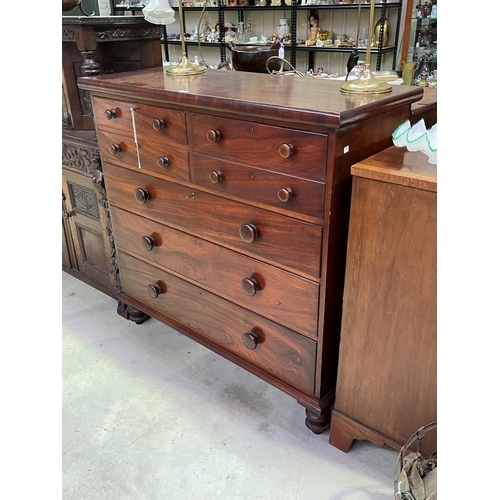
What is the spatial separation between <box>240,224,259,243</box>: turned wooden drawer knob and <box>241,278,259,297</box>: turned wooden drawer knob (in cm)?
14

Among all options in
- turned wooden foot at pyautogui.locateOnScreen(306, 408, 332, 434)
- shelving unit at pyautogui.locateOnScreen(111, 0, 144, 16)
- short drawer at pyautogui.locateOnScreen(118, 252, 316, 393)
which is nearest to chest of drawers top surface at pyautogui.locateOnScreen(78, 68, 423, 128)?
short drawer at pyautogui.locateOnScreen(118, 252, 316, 393)

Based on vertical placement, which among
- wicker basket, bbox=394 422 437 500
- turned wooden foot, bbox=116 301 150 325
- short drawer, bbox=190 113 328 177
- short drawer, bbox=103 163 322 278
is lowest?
turned wooden foot, bbox=116 301 150 325

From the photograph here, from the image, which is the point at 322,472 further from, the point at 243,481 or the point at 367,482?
the point at 243,481

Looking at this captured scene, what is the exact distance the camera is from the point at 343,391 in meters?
1.35

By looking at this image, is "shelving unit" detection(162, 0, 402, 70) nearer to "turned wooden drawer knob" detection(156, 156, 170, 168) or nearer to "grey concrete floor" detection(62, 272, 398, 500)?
"turned wooden drawer knob" detection(156, 156, 170, 168)

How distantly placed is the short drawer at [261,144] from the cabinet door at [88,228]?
0.79m

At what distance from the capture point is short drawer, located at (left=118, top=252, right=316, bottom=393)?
1.39 metres

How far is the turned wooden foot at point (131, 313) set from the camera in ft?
6.69

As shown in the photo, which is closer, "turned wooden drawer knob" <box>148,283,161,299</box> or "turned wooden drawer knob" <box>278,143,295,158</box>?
"turned wooden drawer knob" <box>278,143,295,158</box>

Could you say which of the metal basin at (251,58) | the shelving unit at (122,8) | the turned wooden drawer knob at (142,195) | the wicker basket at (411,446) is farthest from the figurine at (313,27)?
the wicker basket at (411,446)

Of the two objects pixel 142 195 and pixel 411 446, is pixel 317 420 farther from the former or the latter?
pixel 142 195

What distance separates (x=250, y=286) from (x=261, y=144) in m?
0.43
